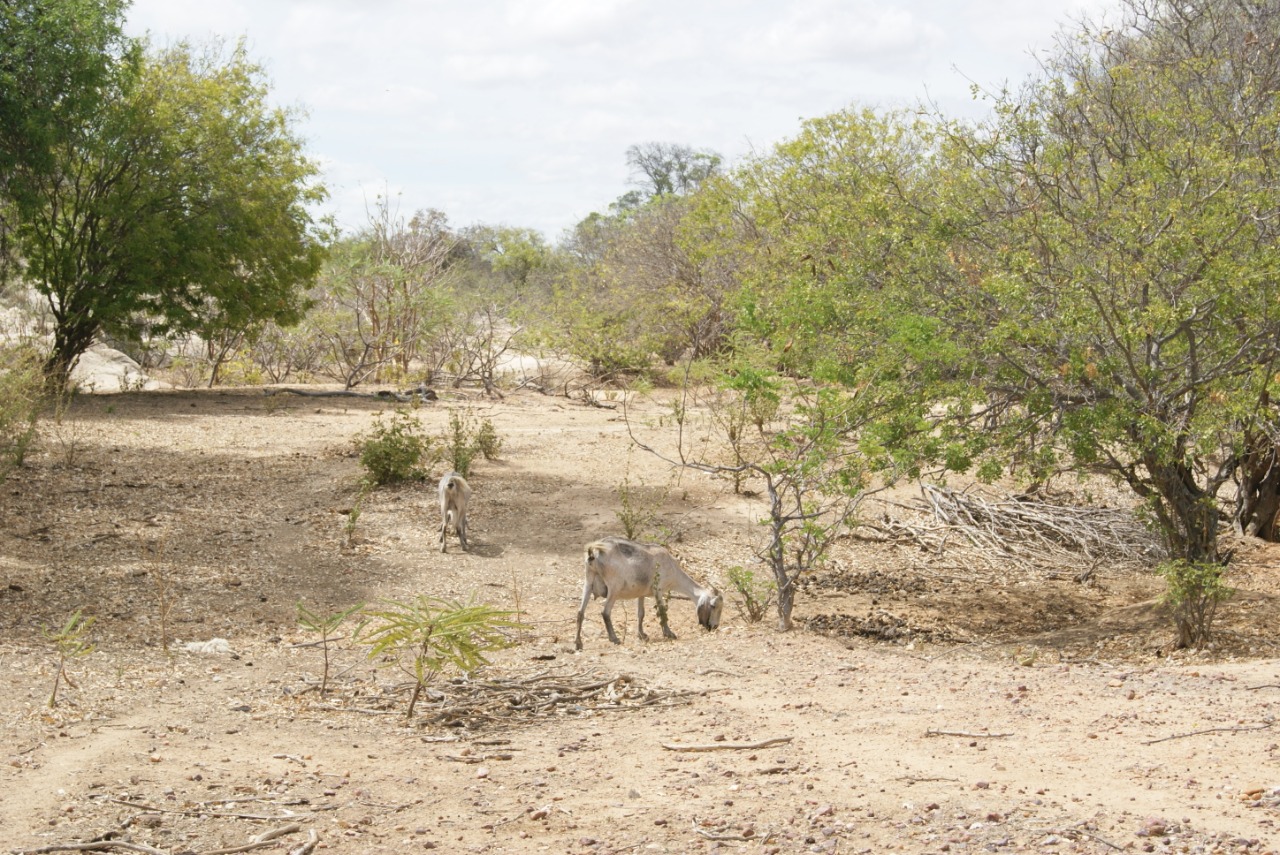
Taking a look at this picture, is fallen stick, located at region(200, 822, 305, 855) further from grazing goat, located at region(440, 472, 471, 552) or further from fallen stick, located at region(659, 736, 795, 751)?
grazing goat, located at region(440, 472, 471, 552)

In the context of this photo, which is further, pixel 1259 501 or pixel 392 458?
pixel 392 458

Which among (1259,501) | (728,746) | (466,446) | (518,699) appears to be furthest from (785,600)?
(466,446)

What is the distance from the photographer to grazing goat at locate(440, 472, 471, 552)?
10.9 meters

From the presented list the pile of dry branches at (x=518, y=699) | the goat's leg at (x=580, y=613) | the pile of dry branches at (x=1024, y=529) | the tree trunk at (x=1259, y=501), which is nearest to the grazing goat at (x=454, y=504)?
the goat's leg at (x=580, y=613)

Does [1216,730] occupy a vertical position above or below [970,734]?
above

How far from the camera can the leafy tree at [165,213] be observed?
61.0 ft

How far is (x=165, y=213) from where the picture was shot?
19078 millimetres

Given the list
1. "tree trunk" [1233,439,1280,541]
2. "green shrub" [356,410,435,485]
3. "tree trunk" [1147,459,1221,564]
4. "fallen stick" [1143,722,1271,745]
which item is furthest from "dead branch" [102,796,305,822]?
"tree trunk" [1233,439,1280,541]

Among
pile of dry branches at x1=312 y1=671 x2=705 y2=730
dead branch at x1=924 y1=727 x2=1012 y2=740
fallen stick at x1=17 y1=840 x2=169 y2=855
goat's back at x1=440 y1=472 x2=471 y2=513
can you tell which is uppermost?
goat's back at x1=440 y1=472 x2=471 y2=513

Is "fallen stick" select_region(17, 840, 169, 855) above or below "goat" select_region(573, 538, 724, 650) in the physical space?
below

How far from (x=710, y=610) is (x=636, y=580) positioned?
2.13ft

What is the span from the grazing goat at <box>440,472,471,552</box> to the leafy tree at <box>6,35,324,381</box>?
9.79 m

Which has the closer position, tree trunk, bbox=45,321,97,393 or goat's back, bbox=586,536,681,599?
goat's back, bbox=586,536,681,599

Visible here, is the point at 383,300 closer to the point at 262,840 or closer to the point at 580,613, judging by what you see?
the point at 580,613
